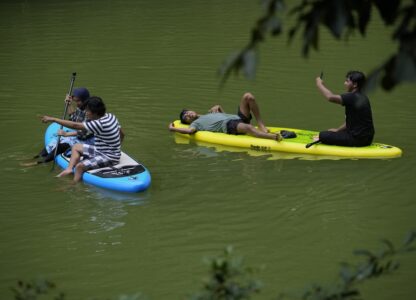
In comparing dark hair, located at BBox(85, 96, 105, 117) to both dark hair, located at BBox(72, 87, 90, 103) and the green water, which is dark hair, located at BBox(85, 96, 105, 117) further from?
the green water

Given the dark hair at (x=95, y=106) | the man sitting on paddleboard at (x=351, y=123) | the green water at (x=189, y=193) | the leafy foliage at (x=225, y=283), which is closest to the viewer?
the leafy foliage at (x=225, y=283)

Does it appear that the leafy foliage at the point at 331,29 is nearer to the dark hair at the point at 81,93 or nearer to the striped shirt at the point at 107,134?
the striped shirt at the point at 107,134

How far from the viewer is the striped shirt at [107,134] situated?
25.3ft

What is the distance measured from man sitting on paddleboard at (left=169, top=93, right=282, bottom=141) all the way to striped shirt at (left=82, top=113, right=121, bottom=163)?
5.48 ft

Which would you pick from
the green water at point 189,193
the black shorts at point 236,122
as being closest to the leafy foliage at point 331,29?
the green water at point 189,193

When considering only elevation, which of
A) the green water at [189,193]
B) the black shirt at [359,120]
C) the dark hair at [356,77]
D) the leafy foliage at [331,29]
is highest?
the leafy foliage at [331,29]

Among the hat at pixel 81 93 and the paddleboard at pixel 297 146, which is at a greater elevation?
the hat at pixel 81 93

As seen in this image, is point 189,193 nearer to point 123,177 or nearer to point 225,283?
point 123,177

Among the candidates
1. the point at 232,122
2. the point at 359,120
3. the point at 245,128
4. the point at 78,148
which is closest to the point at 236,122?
the point at 232,122

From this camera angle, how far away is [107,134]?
7.79 metres

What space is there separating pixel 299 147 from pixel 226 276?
224 inches

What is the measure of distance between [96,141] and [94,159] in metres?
0.21

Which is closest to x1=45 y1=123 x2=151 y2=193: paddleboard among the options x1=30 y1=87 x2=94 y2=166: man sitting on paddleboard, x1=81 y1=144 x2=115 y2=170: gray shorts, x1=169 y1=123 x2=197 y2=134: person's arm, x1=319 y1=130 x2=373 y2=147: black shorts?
x1=81 y1=144 x2=115 y2=170: gray shorts

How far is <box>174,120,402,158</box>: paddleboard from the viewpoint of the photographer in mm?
8406
